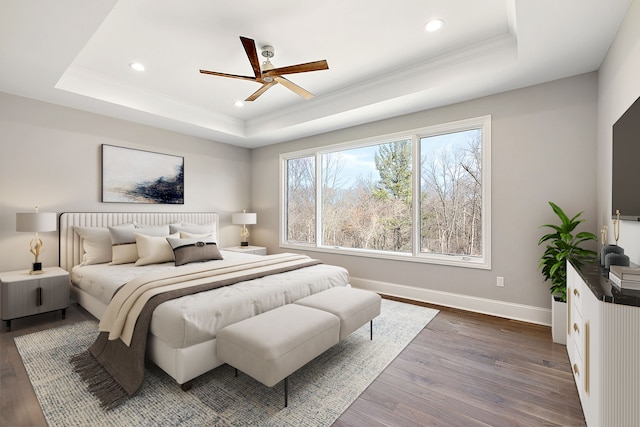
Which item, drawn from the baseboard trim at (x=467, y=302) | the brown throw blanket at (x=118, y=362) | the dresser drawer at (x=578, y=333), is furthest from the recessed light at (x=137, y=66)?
the dresser drawer at (x=578, y=333)

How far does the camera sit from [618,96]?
220 centimetres

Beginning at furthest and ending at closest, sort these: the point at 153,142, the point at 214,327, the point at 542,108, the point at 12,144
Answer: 1. the point at 153,142
2. the point at 12,144
3. the point at 542,108
4. the point at 214,327

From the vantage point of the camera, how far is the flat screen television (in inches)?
68.2

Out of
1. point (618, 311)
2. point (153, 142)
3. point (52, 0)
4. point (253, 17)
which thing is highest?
point (253, 17)

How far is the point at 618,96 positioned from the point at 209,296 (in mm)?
3479

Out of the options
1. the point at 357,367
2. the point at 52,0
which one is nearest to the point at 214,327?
the point at 357,367

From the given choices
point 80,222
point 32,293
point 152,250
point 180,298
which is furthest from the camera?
point 80,222

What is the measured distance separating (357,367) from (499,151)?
9.35 ft

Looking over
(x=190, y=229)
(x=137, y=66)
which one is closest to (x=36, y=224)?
(x=190, y=229)

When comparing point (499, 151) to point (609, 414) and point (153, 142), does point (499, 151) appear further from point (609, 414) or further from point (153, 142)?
point (153, 142)

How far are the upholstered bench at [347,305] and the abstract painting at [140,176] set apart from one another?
3333 millimetres

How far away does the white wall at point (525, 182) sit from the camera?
9.62ft

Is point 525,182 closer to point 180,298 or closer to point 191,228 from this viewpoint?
point 180,298

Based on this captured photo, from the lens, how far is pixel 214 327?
2064 millimetres
